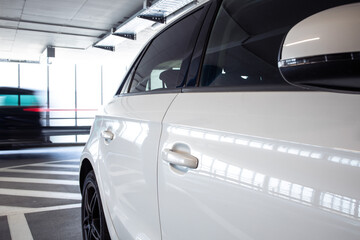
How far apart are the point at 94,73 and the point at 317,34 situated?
1960 centimetres

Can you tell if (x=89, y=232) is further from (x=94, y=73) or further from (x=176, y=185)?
(x=94, y=73)

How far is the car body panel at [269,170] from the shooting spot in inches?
24.3

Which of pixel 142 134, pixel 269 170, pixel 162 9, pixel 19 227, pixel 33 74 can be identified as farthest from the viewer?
pixel 33 74

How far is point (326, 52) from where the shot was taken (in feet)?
1.99

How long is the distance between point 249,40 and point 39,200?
4.00 m

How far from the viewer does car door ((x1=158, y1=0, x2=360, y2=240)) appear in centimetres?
63

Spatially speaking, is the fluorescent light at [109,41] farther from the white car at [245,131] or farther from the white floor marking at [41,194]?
the white car at [245,131]

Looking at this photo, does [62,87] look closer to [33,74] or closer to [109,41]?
[33,74]

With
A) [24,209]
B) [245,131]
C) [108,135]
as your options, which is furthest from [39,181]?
[245,131]

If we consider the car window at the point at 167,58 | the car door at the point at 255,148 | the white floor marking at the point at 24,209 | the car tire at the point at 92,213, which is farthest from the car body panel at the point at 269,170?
the white floor marking at the point at 24,209

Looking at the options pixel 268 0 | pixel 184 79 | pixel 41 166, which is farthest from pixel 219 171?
pixel 41 166

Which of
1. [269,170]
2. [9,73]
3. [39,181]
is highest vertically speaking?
[9,73]

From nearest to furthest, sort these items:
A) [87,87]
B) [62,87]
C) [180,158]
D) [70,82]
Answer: [180,158]
[62,87]
[87,87]
[70,82]

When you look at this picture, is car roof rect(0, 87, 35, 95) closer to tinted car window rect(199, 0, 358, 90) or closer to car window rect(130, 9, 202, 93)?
car window rect(130, 9, 202, 93)
